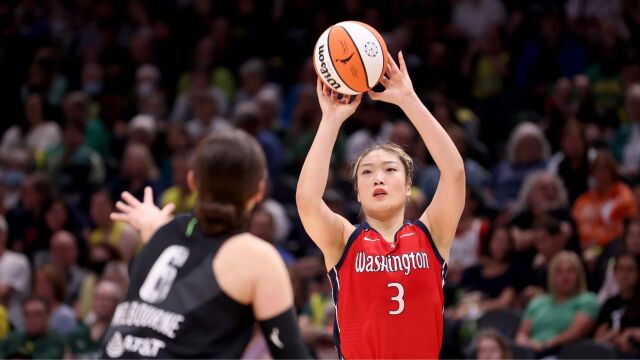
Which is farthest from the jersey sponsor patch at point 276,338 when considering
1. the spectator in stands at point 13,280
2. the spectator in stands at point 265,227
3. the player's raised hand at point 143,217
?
the spectator in stands at point 13,280

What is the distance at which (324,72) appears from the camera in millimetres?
5340

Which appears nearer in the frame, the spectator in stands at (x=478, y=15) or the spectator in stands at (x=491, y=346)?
the spectator in stands at (x=491, y=346)

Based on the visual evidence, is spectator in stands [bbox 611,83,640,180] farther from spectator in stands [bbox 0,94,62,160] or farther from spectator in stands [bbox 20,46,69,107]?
spectator in stands [bbox 20,46,69,107]

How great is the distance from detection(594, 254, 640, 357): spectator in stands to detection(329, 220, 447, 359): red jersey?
394cm

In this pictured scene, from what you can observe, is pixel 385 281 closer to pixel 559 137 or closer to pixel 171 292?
pixel 171 292

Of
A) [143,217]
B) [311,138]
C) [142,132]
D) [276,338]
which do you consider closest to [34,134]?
[142,132]

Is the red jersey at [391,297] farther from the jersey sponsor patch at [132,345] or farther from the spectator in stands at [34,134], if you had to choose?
the spectator in stands at [34,134]

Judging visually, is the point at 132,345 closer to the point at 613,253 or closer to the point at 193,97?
the point at 613,253

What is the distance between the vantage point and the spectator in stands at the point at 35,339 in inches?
363

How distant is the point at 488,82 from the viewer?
42.3ft

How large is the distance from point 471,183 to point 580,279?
7.29 ft

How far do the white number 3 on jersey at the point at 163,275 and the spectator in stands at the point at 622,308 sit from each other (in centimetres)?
565

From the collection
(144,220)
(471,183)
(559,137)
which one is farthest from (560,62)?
(144,220)

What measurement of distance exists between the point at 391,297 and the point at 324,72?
1.23m
